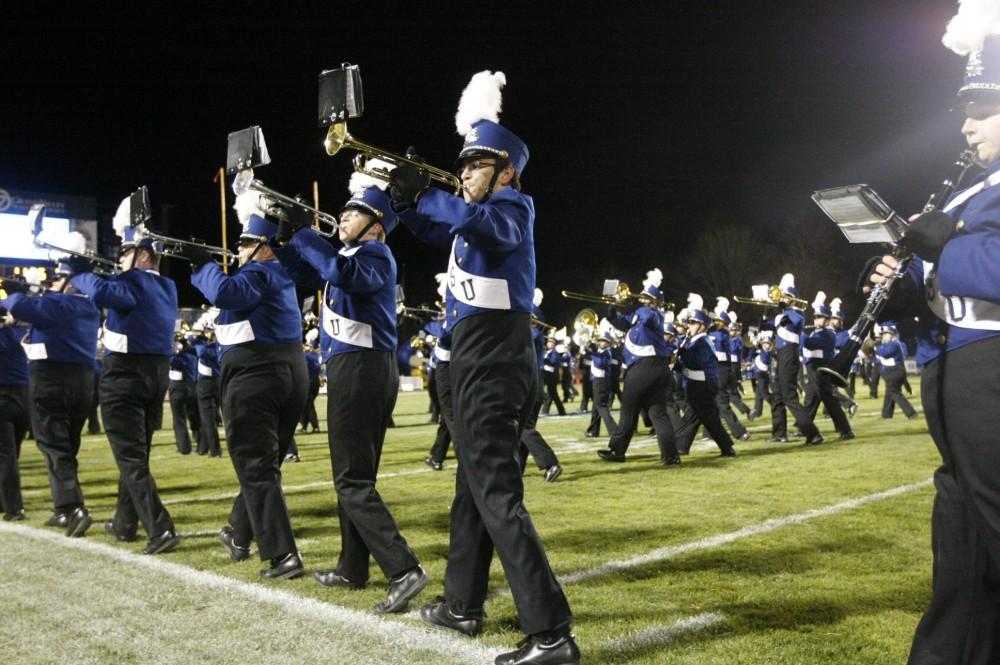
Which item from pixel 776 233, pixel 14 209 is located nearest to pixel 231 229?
pixel 14 209

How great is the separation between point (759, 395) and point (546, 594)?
16.8 metres

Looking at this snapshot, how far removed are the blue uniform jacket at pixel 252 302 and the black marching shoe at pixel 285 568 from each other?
51.1 inches

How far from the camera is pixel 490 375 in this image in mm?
3424

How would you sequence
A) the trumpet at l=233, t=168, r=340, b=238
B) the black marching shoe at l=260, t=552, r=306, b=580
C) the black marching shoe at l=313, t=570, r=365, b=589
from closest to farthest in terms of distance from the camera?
1. the trumpet at l=233, t=168, r=340, b=238
2. the black marching shoe at l=313, t=570, r=365, b=589
3. the black marching shoe at l=260, t=552, r=306, b=580

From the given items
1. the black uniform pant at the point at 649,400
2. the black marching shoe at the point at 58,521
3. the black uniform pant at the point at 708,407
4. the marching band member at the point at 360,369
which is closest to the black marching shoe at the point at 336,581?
the marching band member at the point at 360,369

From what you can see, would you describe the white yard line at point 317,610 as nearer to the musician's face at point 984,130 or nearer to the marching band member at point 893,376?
the musician's face at point 984,130

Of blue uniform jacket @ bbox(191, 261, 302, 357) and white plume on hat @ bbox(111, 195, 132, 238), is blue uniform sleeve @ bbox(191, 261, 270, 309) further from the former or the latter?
white plume on hat @ bbox(111, 195, 132, 238)

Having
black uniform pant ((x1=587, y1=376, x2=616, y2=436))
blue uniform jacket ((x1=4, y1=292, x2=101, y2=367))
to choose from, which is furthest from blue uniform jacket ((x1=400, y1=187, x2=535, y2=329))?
black uniform pant ((x1=587, y1=376, x2=616, y2=436))

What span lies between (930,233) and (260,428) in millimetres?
3830

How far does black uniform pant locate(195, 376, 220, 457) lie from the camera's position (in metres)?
12.4

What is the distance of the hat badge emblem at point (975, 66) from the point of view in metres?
2.46

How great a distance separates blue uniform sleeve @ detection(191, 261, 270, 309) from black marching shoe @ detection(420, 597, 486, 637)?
7.05ft

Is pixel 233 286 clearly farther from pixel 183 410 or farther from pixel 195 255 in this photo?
pixel 183 410

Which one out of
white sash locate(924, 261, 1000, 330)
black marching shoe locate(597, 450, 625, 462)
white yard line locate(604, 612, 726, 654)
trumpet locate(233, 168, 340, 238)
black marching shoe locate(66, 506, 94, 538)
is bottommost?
black marching shoe locate(597, 450, 625, 462)
